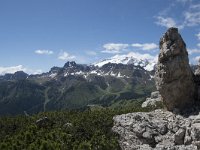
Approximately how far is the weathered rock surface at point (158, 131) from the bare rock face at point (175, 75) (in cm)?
544

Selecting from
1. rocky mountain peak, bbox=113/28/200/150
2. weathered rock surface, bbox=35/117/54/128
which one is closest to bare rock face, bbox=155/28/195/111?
rocky mountain peak, bbox=113/28/200/150

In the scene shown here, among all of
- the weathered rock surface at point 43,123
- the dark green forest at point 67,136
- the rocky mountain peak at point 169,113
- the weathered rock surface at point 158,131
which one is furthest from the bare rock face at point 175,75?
the weathered rock surface at point 43,123

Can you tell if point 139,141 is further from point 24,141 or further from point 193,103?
point 24,141

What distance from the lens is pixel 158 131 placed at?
102 meters

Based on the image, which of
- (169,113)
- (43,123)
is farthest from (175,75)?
(43,123)

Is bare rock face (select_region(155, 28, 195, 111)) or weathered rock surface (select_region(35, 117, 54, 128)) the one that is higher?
bare rock face (select_region(155, 28, 195, 111))

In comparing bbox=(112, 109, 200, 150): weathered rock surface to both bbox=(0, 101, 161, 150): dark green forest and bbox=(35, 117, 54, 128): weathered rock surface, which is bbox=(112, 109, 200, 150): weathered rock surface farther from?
bbox=(35, 117, 54, 128): weathered rock surface

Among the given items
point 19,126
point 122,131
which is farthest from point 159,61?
point 19,126

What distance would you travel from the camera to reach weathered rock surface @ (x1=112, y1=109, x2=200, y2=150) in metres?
90.5

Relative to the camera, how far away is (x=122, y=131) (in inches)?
4262

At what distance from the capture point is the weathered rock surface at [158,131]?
90494 millimetres

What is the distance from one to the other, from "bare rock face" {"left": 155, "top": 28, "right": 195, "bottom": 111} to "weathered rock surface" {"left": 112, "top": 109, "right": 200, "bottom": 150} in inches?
214

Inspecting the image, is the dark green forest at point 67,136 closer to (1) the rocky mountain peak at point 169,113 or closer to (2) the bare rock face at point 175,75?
(1) the rocky mountain peak at point 169,113

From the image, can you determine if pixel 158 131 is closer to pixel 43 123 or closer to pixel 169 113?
pixel 169 113
